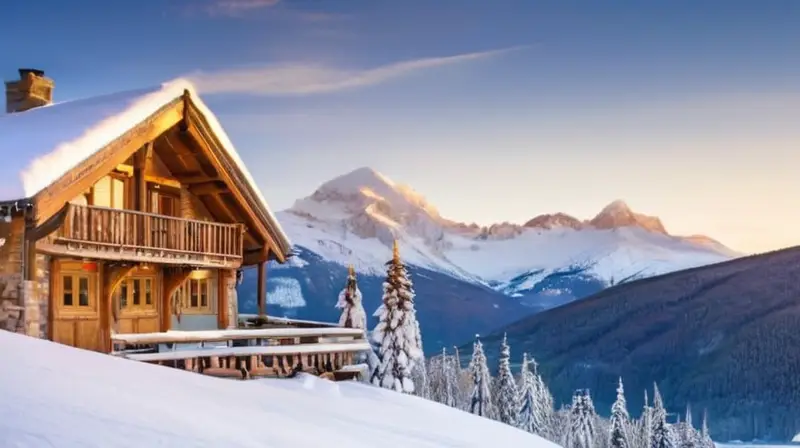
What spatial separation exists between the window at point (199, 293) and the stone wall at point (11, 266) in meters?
8.41

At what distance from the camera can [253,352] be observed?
923 inches

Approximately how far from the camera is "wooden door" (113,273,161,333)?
1093 inches

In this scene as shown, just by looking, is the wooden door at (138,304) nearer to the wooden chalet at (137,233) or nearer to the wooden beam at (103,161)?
the wooden chalet at (137,233)

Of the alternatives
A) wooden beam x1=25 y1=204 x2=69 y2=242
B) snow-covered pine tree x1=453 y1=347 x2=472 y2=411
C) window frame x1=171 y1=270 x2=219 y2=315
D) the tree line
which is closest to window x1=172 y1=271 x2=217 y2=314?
window frame x1=171 y1=270 x2=219 y2=315

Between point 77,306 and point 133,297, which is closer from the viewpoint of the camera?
point 77,306

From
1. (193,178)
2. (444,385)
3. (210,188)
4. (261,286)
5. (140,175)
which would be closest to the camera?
(140,175)

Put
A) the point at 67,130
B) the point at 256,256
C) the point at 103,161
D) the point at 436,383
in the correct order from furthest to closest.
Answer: the point at 436,383
the point at 256,256
the point at 103,161
the point at 67,130

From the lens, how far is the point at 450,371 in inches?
5615

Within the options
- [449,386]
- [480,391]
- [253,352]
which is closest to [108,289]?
[253,352]

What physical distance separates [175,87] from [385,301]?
26.1 metres

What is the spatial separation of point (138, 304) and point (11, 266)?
19.8ft

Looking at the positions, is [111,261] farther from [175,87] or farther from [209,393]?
[209,393]

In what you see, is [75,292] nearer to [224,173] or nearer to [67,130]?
[67,130]

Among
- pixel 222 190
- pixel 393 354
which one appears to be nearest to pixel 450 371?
pixel 393 354
